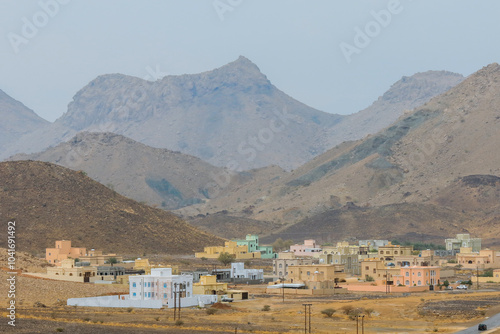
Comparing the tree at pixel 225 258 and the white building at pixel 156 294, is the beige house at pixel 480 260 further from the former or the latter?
the white building at pixel 156 294

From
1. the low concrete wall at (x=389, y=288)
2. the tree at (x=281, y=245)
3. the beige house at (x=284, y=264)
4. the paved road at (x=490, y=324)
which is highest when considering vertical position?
the tree at (x=281, y=245)

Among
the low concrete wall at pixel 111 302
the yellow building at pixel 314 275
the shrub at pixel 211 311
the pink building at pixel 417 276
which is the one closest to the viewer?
the shrub at pixel 211 311

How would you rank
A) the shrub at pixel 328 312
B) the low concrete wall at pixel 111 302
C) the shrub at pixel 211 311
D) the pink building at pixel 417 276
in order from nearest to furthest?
the shrub at pixel 328 312 → the shrub at pixel 211 311 → the low concrete wall at pixel 111 302 → the pink building at pixel 417 276

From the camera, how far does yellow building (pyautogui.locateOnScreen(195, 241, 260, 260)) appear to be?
134 m

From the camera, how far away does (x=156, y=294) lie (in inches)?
3029

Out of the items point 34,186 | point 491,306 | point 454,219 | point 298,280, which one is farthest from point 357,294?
point 454,219

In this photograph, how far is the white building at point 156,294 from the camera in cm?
7494

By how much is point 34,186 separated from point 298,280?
2540 inches

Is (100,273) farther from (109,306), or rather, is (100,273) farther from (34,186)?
(34,186)

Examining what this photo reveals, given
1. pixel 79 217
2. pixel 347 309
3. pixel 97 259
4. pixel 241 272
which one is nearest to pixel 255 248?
pixel 79 217

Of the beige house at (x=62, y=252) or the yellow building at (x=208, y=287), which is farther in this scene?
the beige house at (x=62, y=252)

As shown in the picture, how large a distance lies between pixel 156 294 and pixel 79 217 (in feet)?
214

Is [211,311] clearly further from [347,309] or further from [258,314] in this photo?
[347,309]

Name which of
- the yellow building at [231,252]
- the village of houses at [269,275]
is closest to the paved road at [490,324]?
the village of houses at [269,275]
